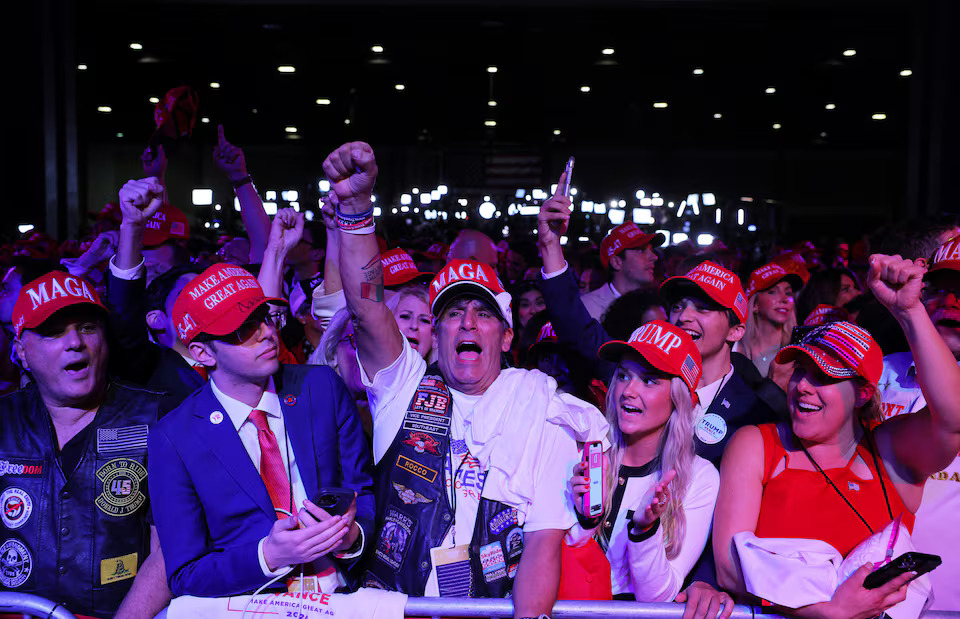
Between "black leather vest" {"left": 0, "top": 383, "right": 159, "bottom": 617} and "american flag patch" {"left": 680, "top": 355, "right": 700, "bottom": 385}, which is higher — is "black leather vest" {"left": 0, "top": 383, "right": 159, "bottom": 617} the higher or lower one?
the lower one

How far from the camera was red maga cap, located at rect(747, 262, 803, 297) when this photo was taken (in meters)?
5.28

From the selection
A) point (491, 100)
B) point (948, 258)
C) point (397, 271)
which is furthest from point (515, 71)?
point (948, 258)

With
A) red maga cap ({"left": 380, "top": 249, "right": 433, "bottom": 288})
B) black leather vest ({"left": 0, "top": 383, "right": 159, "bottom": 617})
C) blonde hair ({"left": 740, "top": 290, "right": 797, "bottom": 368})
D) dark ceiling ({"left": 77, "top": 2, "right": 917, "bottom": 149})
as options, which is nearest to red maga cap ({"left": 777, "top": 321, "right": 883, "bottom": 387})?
red maga cap ({"left": 380, "top": 249, "right": 433, "bottom": 288})

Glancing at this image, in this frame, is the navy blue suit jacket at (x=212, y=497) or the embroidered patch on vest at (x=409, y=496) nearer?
the navy blue suit jacket at (x=212, y=497)

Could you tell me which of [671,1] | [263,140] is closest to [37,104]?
[671,1]

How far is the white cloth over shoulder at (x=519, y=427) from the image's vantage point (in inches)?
103

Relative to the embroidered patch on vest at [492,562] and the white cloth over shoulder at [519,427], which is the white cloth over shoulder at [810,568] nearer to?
the white cloth over shoulder at [519,427]

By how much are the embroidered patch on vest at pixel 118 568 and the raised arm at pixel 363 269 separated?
1.02 m

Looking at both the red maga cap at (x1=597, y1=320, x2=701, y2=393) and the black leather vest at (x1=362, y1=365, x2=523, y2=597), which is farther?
the red maga cap at (x1=597, y1=320, x2=701, y2=393)

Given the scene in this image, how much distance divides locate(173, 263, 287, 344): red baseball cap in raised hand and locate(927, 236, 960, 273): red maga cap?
97.6 inches

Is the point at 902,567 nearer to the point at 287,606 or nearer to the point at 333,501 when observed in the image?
the point at 333,501

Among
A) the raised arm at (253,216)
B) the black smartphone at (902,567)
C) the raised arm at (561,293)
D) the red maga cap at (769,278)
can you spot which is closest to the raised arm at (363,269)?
the raised arm at (561,293)

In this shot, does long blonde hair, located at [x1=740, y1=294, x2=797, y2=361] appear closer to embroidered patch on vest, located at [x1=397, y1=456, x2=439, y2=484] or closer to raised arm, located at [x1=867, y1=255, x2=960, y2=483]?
Result: raised arm, located at [x1=867, y1=255, x2=960, y2=483]

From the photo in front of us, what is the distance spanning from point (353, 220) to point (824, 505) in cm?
177
